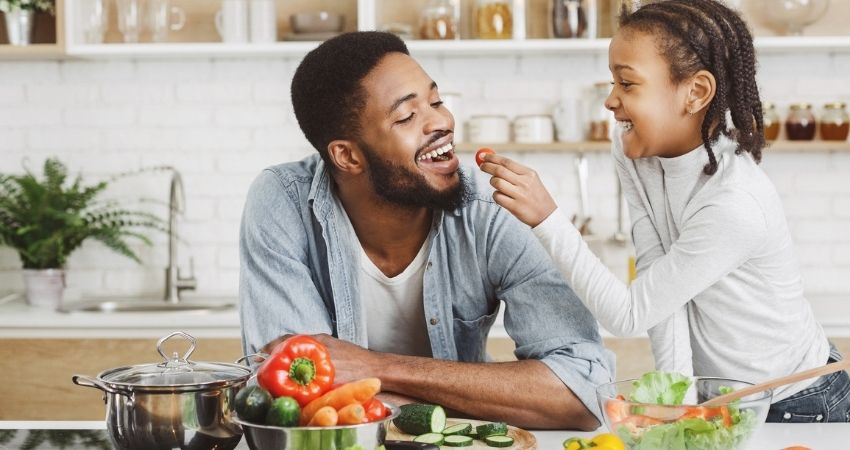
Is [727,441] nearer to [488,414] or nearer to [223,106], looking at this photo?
[488,414]

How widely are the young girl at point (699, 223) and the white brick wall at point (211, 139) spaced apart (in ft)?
5.99

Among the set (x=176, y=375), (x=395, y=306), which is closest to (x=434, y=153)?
(x=395, y=306)

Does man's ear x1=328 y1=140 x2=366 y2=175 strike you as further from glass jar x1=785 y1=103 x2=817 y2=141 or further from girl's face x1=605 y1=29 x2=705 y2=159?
glass jar x1=785 y1=103 x2=817 y2=141

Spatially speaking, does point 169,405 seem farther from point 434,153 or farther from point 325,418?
point 434,153

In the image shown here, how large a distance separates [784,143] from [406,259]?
6.54 feet

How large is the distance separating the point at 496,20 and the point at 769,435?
7.27 ft

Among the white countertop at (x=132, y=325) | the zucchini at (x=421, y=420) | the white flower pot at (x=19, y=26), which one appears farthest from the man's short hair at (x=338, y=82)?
the white flower pot at (x=19, y=26)

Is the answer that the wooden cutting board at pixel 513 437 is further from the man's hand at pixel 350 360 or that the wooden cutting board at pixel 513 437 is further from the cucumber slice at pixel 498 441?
the man's hand at pixel 350 360

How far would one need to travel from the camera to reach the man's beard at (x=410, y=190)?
2.09 m

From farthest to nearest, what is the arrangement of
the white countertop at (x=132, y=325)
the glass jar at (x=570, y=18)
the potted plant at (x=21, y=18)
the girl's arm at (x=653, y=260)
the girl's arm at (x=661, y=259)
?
1. the potted plant at (x=21, y=18)
2. the glass jar at (x=570, y=18)
3. the white countertop at (x=132, y=325)
4. the girl's arm at (x=653, y=260)
5. the girl's arm at (x=661, y=259)

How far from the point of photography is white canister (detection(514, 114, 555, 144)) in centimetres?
374

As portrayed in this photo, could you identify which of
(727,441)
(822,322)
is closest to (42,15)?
(822,322)

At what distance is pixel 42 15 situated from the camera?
3814 millimetres

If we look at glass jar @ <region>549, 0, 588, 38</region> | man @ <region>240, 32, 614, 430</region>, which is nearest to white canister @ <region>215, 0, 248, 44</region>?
glass jar @ <region>549, 0, 588, 38</region>
